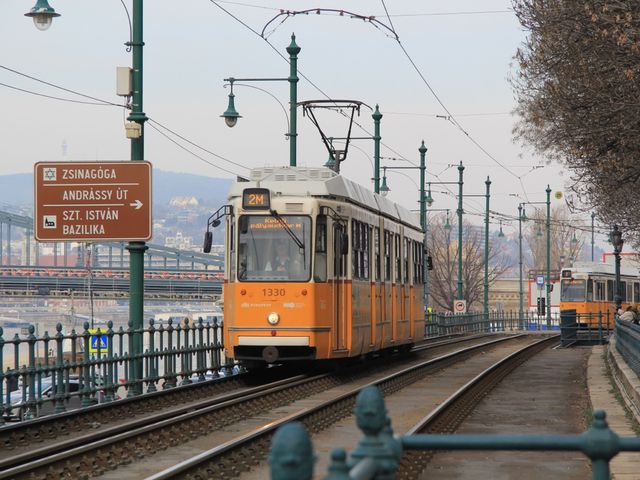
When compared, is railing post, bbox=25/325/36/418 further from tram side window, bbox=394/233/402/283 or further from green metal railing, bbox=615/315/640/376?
tram side window, bbox=394/233/402/283

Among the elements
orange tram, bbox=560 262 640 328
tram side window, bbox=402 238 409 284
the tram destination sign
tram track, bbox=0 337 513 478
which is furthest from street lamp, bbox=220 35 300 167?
orange tram, bbox=560 262 640 328

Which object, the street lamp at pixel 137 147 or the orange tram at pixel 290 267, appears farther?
the orange tram at pixel 290 267

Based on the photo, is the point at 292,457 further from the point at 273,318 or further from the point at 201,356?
the point at 201,356

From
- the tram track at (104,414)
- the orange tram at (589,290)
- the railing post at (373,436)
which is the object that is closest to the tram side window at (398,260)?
the tram track at (104,414)

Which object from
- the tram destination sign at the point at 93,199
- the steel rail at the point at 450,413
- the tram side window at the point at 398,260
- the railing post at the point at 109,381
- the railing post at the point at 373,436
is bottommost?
the steel rail at the point at 450,413

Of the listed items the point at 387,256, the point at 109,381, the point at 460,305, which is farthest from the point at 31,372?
the point at 460,305

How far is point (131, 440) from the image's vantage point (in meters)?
12.9

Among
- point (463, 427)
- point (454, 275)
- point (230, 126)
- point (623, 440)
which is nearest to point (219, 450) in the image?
point (463, 427)

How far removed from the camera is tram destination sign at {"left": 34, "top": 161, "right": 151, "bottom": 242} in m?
18.8

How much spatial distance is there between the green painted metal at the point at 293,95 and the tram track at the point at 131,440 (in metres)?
10.8

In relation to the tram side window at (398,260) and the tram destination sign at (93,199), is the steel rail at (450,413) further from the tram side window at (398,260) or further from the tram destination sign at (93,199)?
the tram destination sign at (93,199)

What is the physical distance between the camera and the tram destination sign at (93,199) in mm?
18844

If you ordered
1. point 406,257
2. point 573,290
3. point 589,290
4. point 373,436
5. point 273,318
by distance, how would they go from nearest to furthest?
point 373,436, point 273,318, point 406,257, point 589,290, point 573,290

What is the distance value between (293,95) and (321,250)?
8.51 metres
